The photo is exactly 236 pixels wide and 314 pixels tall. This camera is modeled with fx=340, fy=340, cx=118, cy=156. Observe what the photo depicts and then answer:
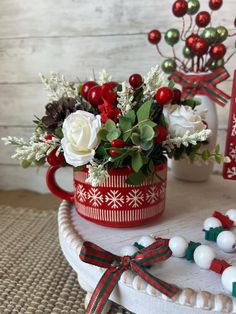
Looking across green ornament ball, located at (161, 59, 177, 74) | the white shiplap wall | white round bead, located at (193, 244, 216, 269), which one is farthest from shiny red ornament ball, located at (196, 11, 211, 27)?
white round bead, located at (193, 244, 216, 269)

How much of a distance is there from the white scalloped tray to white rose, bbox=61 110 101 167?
0.15 metres

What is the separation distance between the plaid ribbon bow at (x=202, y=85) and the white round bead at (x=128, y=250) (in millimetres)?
421

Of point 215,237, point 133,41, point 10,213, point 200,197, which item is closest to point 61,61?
point 133,41

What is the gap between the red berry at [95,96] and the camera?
59 cm

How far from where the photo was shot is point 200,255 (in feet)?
1.62

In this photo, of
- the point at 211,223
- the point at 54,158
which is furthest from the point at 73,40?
the point at 211,223

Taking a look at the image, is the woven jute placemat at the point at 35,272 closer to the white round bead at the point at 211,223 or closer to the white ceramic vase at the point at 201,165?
the white round bead at the point at 211,223

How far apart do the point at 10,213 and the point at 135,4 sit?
0.74 m

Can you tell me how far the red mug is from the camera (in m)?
0.57

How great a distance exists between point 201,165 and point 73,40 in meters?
0.59

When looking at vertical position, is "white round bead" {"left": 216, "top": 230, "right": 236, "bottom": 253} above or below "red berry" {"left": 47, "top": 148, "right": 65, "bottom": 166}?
below

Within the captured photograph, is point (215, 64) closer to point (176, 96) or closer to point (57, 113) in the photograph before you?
point (176, 96)

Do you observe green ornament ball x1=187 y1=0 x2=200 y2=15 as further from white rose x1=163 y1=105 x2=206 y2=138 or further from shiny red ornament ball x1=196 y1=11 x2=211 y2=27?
white rose x1=163 y1=105 x2=206 y2=138

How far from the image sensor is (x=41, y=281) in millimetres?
674
